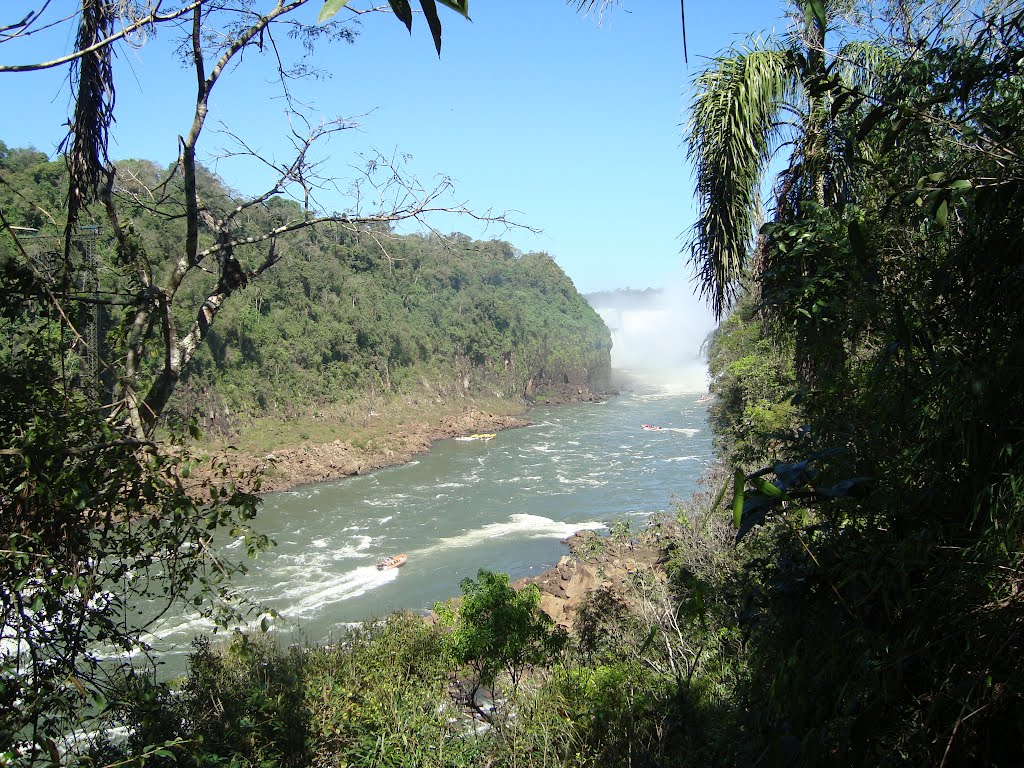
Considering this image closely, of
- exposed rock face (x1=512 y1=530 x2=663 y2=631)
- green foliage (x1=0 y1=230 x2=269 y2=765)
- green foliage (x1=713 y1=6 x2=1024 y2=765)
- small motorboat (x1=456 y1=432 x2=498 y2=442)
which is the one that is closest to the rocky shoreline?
exposed rock face (x1=512 y1=530 x2=663 y2=631)

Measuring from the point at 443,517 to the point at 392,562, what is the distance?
3819 millimetres

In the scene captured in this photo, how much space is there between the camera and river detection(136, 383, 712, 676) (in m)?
13.2

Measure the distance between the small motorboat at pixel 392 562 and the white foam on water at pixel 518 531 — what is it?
789 mm

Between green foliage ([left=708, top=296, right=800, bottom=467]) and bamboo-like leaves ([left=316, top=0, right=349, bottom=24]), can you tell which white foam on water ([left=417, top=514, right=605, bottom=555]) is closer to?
green foliage ([left=708, top=296, right=800, bottom=467])

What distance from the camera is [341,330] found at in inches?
1315

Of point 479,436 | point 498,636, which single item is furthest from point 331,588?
point 479,436

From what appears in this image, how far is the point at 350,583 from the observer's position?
1412 centimetres

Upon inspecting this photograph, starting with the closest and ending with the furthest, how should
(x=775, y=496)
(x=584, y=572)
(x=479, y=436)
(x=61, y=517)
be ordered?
1. (x=775, y=496)
2. (x=61, y=517)
3. (x=584, y=572)
4. (x=479, y=436)

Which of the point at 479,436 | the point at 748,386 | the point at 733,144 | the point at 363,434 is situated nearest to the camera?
the point at 733,144

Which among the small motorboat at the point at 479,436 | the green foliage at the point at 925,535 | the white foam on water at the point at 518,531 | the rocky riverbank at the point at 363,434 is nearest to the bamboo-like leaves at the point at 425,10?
the green foliage at the point at 925,535

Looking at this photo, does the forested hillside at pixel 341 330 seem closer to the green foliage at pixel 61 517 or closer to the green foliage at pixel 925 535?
the green foliage at pixel 61 517

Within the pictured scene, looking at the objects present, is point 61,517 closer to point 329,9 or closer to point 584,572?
point 329,9

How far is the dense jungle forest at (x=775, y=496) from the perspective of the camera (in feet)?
3.82

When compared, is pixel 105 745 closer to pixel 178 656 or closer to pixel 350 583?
pixel 178 656
